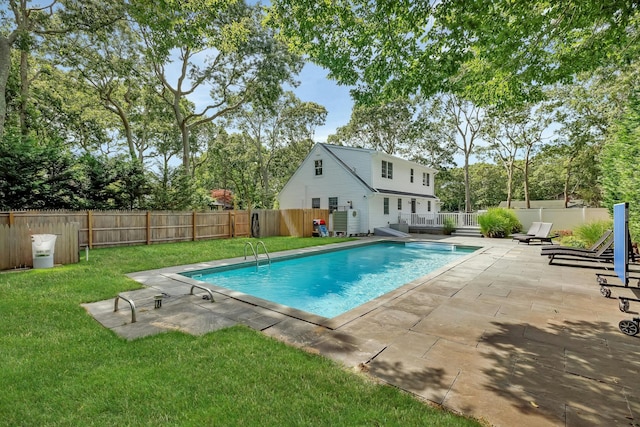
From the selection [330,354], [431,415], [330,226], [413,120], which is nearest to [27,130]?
[330,226]

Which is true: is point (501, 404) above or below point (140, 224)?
below

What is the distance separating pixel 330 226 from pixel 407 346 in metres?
15.7

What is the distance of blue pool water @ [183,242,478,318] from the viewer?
23.5 feet

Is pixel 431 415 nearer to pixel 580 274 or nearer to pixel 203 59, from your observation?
Answer: pixel 580 274

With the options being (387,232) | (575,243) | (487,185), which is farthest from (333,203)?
(487,185)

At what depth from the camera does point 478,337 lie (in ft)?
11.8

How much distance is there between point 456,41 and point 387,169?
16.4 metres

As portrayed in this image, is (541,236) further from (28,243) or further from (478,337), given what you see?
(28,243)

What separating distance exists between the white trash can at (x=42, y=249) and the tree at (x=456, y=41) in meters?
8.22

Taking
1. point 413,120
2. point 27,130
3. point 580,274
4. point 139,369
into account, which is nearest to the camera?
point 139,369

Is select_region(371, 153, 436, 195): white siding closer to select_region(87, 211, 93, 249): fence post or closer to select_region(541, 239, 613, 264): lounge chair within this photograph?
select_region(541, 239, 613, 264): lounge chair

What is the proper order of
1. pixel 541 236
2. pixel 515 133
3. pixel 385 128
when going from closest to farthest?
1. pixel 541 236
2. pixel 515 133
3. pixel 385 128

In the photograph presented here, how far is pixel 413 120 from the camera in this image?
29188 mm

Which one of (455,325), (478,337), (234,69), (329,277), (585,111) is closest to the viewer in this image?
(478,337)
